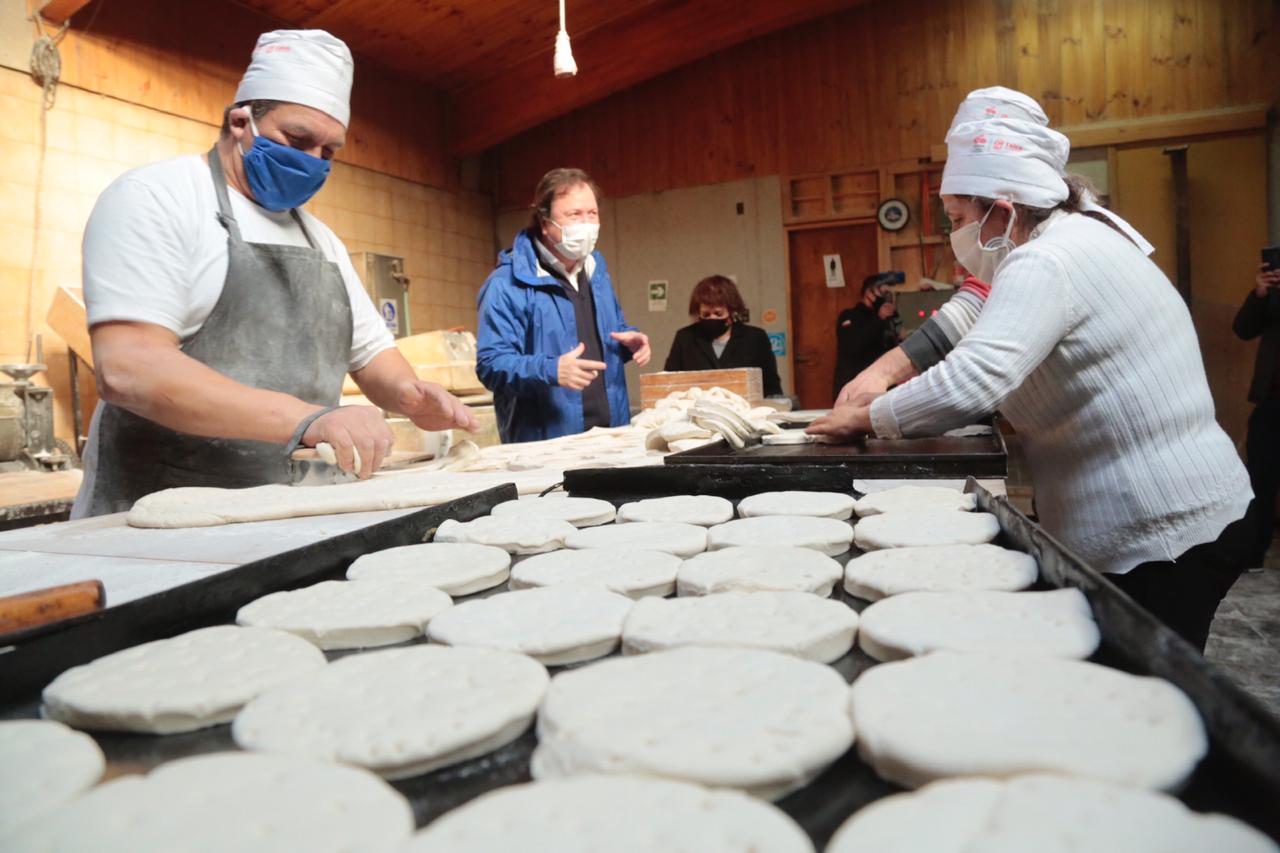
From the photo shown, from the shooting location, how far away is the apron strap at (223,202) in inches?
76.9

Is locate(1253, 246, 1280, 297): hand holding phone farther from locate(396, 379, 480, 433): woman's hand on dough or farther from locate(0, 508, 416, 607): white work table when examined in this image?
locate(0, 508, 416, 607): white work table

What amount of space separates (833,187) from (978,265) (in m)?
6.15

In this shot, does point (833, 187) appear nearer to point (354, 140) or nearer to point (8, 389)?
point (354, 140)

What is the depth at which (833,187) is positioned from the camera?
7961 millimetres

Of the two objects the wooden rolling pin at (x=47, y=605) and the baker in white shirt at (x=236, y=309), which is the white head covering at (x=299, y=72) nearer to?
the baker in white shirt at (x=236, y=309)

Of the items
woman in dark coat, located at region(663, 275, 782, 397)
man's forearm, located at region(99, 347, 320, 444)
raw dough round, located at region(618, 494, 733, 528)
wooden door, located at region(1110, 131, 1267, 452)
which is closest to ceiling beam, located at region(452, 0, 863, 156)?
wooden door, located at region(1110, 131, 1267, 452)

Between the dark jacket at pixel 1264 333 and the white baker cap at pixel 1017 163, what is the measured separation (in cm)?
391

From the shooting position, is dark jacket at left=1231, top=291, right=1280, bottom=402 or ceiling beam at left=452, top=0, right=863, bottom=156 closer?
dark jacket at left=1231, top=291, right=1280, bottom=402

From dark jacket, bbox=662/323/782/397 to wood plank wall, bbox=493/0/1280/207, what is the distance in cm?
350

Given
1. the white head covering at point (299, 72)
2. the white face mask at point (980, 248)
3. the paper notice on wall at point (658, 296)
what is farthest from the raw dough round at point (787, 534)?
the paper notice on wall at point (658, 296)

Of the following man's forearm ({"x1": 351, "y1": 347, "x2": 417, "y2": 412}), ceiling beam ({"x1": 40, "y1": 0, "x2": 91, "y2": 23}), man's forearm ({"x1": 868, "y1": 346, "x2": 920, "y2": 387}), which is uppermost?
ceiling beam ({"x1": 40, "y1": 0, "x2": 91, "y2": 23})

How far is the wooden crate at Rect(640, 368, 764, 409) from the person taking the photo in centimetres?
396

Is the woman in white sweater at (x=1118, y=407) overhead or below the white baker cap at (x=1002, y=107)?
below

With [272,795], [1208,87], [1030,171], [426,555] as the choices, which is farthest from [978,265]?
[1208,87]
